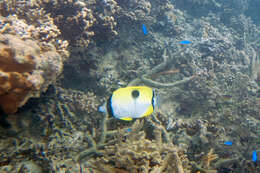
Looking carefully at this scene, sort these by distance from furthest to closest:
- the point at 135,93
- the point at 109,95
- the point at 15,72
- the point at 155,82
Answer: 1. the point at 155,82
2. the point at 109,95
3. the point at 15,72
4. the point at 135,93

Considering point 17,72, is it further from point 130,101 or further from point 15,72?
point 130,101

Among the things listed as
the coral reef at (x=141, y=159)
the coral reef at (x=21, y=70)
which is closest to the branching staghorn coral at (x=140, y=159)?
the coral reef at (x=141, y=159)

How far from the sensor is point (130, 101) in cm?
224

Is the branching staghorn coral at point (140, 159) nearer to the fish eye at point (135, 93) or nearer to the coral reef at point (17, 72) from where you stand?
the fish eye at point (135, 93)

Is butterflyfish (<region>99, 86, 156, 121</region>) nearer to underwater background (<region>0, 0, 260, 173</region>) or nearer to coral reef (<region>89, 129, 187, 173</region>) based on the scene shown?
underwater background (<region>0, 0, 260, 173</region>)

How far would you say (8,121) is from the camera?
290 centimetres

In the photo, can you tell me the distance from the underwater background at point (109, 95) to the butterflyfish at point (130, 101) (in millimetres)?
348

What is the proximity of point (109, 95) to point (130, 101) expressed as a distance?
6.50 feet

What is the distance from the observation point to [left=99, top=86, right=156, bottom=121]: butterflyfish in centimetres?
219

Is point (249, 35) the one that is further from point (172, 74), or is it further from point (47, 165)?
point (47, 165)

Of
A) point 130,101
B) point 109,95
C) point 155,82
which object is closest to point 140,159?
point 130,101

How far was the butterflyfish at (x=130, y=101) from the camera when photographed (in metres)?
2.19

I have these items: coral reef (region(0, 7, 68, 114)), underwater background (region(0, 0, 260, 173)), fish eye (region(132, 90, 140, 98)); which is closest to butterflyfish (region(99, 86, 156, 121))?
fish eye (region(132, 90, 140, 98))

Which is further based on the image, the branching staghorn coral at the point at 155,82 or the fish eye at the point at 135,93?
the branching staghorn coral at the point at 155,82
